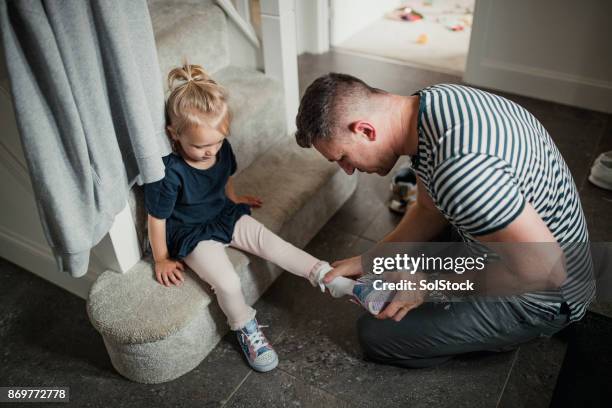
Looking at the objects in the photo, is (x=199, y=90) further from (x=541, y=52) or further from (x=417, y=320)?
(x=541, y=52)

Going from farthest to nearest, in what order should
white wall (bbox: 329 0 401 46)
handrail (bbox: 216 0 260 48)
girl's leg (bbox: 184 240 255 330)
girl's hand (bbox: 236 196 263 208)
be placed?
white wall (bbox: 329 0 401 46), handrail (bbox: 216 0 260 48), girl's hand (bbox: 236 196 263 208), girl's leg (bbox: 184 240 255 330)

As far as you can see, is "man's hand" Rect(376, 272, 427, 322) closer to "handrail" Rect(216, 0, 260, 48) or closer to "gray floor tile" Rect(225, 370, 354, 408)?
"gray floor tile" Rect(225, 370, 354, 408)

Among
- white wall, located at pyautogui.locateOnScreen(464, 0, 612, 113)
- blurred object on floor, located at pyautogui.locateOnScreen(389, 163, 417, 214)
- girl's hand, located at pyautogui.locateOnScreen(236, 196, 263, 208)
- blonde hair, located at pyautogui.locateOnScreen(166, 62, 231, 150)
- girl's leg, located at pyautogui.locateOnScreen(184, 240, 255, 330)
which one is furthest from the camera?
white wall, located at pyautogui.locateOnScreen(464, 0, 612, 113)

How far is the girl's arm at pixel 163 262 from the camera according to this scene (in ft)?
4.83

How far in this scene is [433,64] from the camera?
3002 millimetres

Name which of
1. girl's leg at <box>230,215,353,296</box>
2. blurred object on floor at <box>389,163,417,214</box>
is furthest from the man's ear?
blurred object on floor at <box>389,163,417,214</box>

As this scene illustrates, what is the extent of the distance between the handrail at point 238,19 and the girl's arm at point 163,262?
0.81 m

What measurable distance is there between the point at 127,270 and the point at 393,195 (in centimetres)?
99

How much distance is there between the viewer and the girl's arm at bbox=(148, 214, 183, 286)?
4.83 feet

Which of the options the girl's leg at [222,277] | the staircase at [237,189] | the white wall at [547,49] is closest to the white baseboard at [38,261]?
the staircase at [237,189]

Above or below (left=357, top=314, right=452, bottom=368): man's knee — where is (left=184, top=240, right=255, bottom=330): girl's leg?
above

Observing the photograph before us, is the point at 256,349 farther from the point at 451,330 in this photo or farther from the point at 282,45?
the point at 282,45

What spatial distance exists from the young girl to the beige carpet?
176 cm

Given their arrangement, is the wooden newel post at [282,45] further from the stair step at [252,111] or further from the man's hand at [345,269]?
the man's hand at [345,269]
